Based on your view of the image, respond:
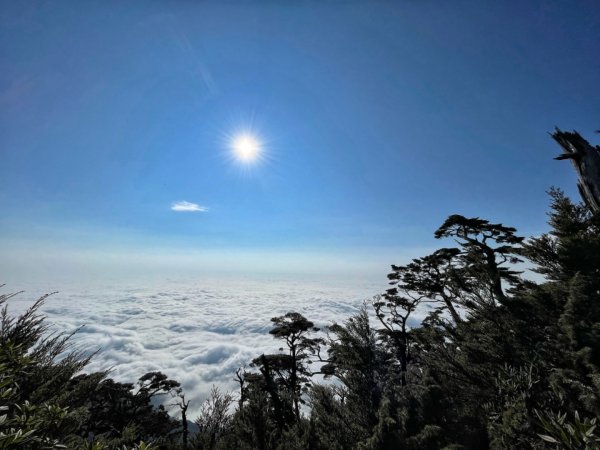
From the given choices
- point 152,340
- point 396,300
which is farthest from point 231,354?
point 396,300

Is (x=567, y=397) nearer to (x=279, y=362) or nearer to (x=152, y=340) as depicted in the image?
(x=279, y=362)

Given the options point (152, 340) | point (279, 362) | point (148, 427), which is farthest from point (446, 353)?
point (152, 340)

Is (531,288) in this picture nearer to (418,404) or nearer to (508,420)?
(508,420)

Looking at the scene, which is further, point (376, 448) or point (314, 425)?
point (314, 425)

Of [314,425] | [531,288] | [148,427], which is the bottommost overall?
[148,427]

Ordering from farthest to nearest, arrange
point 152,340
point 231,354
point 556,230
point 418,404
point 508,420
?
point 152,340 → point 231,354 → point 556,230 → point 418,404 → point 508,420

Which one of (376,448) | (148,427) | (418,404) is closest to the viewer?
(376,448)

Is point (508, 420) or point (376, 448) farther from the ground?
point (508, 420)
